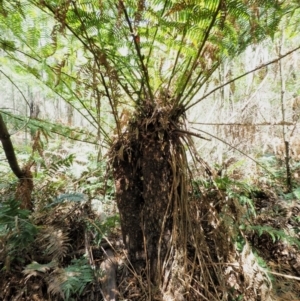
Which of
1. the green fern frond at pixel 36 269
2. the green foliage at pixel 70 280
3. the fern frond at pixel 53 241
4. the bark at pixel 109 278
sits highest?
the fern frond at pixel 53 241

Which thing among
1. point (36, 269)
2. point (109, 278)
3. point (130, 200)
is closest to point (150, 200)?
point (130, 200)

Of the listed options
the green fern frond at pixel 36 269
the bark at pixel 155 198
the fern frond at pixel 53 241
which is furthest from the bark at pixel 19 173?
the bark at pixel 155 198

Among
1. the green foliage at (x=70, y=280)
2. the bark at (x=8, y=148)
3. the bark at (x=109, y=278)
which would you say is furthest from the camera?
the bark at (x=8, y=148)

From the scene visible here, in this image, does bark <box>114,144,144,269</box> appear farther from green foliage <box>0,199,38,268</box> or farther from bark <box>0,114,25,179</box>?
bark <box>0,114,25,179</box>

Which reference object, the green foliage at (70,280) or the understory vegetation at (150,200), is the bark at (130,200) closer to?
the understory vegetation at (150,200)

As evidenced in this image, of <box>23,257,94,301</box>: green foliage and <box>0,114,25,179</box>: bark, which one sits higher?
<box>0,114,25,179</box>: bark

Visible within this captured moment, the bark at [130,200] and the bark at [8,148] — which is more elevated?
the bark at [8,148]

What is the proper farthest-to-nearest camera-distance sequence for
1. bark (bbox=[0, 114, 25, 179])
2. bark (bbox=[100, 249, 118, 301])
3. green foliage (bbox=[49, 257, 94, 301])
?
1. bark (bbox=[0, 114, 25, 179])
2. bark (bbox=[100, 249, 118, 301])
3. green foliage (bbox=[49, 257, 94, 301])

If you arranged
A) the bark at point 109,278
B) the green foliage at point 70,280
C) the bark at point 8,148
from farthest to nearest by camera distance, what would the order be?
the bark at point 8,148, the bark at point 109,278, the green foliage at point 70,280

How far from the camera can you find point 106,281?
1371mm

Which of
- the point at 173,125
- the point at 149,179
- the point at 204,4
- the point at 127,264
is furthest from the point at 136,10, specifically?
the point at 127,264

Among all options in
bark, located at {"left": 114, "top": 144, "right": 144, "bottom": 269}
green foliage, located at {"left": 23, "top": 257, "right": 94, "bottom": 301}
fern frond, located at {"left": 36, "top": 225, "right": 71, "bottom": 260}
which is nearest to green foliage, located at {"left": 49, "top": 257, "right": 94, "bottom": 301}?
green foliage, located at {"left": 23, "top": 257, "right": 94, "bottom": 301}

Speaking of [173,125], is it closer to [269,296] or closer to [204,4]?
[204,4]

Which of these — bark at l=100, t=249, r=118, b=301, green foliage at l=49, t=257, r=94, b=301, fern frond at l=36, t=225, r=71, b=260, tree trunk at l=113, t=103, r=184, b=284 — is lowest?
bark at l=100, t=249, r=118, b=301
